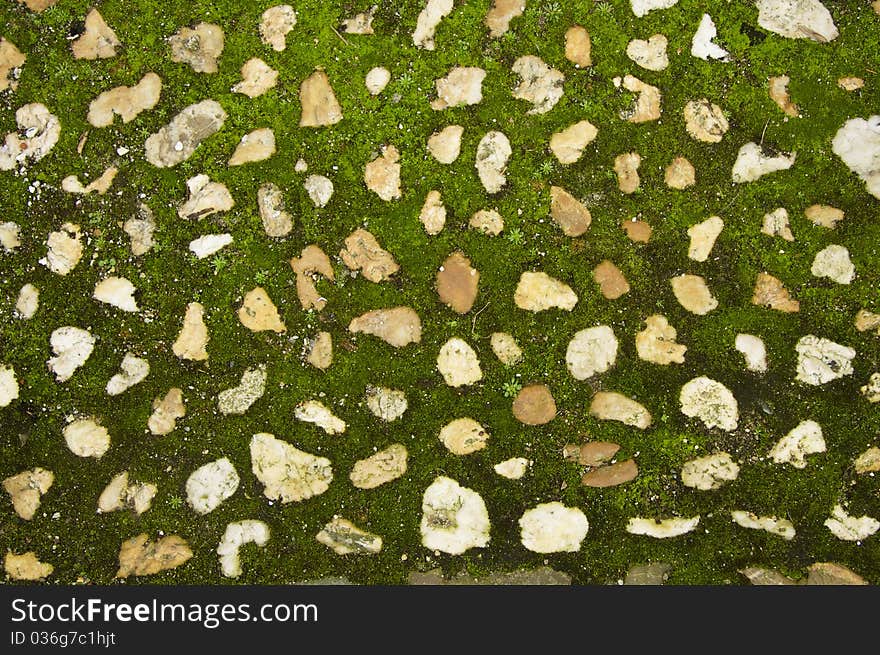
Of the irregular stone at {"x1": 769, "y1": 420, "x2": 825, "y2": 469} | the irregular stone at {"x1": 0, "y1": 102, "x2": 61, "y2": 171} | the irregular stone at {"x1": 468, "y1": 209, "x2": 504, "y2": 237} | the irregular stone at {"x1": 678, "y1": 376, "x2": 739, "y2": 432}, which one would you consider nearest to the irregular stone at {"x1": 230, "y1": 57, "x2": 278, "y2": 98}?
the irregular stone at {"x1": 0, "y1": 102, "x2": 61, "y2": 171}

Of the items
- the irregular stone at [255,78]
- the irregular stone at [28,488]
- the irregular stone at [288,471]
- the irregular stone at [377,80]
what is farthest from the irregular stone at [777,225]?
the irregular stone at [28,488]

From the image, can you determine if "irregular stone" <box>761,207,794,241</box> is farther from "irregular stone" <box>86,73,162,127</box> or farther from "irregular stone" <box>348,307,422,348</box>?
"irregular stone" <box>86,73,162,127</box>

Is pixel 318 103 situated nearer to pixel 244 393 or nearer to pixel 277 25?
pixel 277 25

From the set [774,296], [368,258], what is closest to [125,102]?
[368,258]

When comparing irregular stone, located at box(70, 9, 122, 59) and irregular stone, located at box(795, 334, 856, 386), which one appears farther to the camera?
irregular stone, located at box(70, 9, 122, 59)

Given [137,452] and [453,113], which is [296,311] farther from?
[453,113]

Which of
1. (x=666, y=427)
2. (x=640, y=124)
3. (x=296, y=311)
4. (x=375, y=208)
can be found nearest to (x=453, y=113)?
(x=375, y=208)
